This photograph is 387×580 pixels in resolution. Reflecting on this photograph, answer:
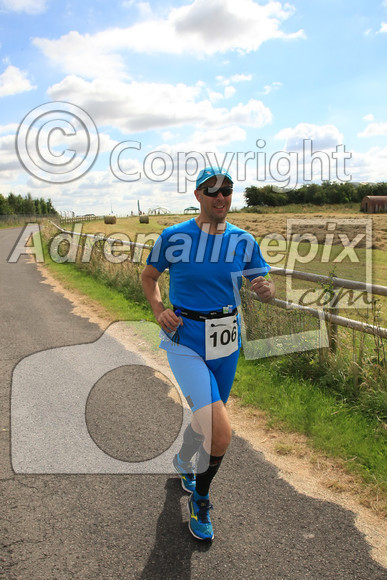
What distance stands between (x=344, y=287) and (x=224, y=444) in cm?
323

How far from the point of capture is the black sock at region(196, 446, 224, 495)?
119 inches

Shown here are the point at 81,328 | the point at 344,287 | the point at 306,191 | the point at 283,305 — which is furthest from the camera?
the point at 306,191

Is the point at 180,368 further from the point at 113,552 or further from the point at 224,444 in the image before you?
the point at 113,552

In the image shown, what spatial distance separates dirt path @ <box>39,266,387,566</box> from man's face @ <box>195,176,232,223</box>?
2.26 m

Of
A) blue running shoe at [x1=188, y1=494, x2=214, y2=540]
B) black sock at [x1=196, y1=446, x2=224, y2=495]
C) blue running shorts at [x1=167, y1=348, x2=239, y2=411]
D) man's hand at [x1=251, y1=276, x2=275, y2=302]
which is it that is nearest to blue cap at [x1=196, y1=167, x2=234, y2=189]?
man's hand at [x1=251, y1=276, x2=275, y2=302]

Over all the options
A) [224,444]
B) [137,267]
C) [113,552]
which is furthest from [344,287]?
[137,267]

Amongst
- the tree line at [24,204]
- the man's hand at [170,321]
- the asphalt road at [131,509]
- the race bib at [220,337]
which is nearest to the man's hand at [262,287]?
the race bib at [220,337]

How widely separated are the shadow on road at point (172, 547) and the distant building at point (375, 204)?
59166mm

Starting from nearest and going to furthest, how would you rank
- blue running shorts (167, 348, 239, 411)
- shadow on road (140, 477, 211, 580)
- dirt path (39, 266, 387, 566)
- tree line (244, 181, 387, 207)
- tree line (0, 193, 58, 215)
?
shadow on road (140, 477, 211, 580), blue running shorts (167, 348, 239, 411), dirt path (39, 266, 387, 566), tree line (244, 181, 387, 207), tree line (0, 193, 58, 215)

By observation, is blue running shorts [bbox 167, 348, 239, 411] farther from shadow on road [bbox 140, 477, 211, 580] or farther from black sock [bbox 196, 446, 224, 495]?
shadow on road [bbox 140, 477, 211, 580]

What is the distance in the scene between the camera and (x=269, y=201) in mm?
67312

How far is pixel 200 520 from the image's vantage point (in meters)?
3.04

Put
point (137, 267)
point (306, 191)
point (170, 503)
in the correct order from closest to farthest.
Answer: point (170, 503) → point (137, 267) → point (306, 191)

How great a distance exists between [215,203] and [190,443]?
185 centimetres
